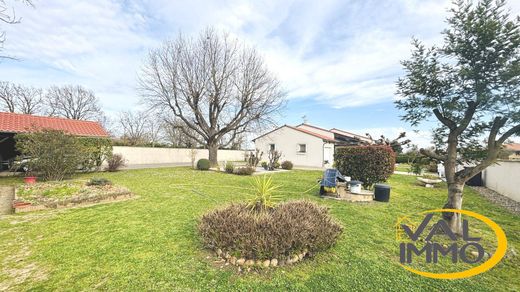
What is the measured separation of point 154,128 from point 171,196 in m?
30.9

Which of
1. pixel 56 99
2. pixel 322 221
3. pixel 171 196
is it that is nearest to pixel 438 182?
pixel 322 221

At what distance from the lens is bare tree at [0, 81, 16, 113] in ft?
86.8

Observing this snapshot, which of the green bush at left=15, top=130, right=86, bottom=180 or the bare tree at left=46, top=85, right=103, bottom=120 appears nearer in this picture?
the green bush at left=15, top=130, right=86, bottom=180

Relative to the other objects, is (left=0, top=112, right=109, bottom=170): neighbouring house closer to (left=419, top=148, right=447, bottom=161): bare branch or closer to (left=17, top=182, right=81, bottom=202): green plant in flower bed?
(left=17, top=182, right=81, bottom=202): green plant in flower bed

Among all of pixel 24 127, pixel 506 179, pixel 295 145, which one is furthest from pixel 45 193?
pixel 295 145

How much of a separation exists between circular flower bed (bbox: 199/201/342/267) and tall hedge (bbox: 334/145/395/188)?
5.17 m

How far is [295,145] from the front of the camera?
2170 centimetres

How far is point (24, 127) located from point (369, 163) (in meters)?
18.7

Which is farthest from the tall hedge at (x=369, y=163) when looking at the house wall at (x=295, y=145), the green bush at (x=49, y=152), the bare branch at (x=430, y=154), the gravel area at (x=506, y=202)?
the green bush at (x=49, y=152)

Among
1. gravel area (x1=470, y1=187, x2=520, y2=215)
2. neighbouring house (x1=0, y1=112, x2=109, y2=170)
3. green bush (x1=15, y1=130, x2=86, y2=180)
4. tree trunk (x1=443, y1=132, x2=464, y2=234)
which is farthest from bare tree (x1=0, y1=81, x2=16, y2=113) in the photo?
gravel area (x1=470, y1=187, x2=520, y2=215)

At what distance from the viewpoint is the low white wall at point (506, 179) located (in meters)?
7.45

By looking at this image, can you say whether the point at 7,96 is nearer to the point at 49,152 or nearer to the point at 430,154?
the point at 49,152

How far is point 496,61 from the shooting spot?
326cm

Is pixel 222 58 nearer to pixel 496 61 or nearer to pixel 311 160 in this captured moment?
pixel 311 160
